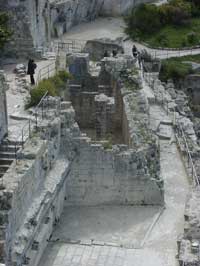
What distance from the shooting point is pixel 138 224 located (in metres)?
23.7

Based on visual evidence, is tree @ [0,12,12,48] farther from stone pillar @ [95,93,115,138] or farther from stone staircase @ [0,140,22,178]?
stone staircase @ [0,140,22,178]

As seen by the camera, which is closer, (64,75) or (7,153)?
(7,153)

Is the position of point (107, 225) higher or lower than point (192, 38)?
lower

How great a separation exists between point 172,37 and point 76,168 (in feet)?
108

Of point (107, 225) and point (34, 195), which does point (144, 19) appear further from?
point (34, 195)

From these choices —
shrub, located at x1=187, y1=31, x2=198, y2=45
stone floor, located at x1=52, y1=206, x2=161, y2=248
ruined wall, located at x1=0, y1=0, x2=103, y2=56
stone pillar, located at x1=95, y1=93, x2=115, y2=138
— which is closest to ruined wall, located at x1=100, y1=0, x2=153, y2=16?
shrub, located at x1=187, y1=31, x2=198, y2=45

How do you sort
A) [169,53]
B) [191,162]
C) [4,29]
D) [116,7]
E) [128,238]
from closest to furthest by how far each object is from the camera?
[128,238] < [191,162] < [4,29] < [169,53] < [116,7]

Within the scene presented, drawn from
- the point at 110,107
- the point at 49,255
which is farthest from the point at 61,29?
the point at 49,255

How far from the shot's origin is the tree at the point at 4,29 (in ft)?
103

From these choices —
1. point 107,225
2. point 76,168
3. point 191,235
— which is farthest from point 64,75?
point 191,235

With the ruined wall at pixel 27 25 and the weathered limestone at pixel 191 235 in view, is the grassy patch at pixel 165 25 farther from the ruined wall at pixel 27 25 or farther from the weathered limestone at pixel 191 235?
the weathered limestone at pixel 191 235

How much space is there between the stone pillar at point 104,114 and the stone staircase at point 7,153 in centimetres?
738

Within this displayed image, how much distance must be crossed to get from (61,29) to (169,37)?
1006 centimetres

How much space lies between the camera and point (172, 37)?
55469 mm
